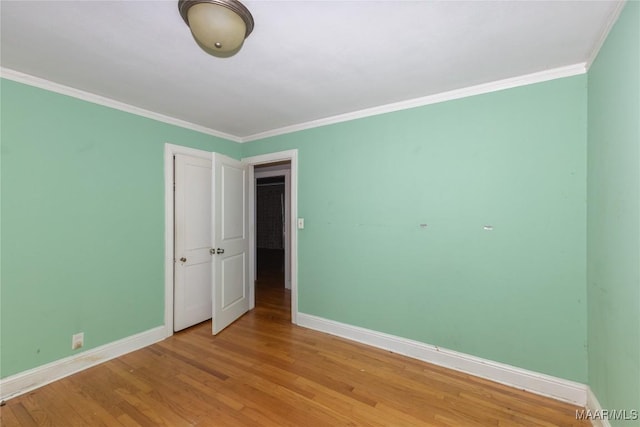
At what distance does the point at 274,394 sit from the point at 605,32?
10.1 feet

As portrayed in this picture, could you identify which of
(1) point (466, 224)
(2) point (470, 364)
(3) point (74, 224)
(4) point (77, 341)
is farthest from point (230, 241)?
(2) point (470, 364)

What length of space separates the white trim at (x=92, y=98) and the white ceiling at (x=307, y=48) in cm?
7

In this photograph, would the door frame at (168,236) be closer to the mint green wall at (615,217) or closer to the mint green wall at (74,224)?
the mint green wall at (74,224)

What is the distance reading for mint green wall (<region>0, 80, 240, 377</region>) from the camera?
189 centimetres

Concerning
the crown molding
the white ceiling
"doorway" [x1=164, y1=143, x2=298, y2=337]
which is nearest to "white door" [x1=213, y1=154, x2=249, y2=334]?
"doorway" [x1=164, y1=143, x2=298, y2=337]

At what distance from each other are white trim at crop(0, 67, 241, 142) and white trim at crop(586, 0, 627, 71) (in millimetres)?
3469

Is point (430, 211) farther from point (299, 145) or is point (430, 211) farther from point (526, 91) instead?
point (299, 145)

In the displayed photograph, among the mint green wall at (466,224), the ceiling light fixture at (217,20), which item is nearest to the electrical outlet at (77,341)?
the mint green wall at (466,224)

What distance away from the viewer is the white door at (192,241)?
2932 mm

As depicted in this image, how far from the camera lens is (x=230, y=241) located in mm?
3158

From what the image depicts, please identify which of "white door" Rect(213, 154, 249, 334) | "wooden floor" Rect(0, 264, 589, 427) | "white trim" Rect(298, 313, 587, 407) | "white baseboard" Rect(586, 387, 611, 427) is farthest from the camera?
"white door" Rect(213, 154, 249, 334)

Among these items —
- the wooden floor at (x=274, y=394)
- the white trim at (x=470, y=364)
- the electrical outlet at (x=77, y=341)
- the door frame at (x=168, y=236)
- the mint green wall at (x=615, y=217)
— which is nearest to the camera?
the mint green wall at (x=615, y=217)

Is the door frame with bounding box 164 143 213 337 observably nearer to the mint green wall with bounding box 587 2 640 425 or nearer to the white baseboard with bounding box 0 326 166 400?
the white baseboard with bounding box 0 326 166 400

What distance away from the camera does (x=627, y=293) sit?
1.25 meters
